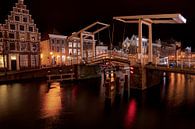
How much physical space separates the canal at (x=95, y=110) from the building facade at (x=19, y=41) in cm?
1148

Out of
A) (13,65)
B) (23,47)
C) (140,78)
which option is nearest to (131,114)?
(140,78)

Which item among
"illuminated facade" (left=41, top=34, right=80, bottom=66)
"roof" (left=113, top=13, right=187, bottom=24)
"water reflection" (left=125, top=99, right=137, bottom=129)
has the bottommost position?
"water reflection" (left=125, top=99, right=137, bottom=129)

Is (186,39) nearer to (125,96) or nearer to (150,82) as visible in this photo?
(150,82)

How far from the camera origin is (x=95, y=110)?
43.8 ft

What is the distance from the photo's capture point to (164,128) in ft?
34.0

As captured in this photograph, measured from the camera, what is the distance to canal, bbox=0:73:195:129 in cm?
1073

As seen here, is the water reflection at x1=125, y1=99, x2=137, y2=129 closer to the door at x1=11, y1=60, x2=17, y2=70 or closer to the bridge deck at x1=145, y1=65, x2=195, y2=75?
the bridge deck at x1=145, y1=65, x2=195, y2=75

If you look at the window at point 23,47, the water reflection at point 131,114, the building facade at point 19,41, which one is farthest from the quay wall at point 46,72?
the water reflection at point 131,114

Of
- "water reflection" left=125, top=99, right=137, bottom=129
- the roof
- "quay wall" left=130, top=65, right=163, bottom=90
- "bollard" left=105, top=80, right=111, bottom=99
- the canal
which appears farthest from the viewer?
"quay wall" left=130, top=65, right=163, bottom=90

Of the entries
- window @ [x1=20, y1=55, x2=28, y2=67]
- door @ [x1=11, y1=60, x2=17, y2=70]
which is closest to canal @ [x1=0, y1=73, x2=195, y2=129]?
door @ [x1=11, y1=60, x2=17, y2=70]

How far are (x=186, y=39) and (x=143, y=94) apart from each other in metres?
21.0

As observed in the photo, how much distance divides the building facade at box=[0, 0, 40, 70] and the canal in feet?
37.7

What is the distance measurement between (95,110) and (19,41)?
2100 centimetres

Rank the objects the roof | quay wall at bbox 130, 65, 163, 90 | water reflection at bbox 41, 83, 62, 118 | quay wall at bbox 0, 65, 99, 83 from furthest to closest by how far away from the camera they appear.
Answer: quay wall at bbox 0, 65, 99, 83
quay wall at bbox 130, 65, 163, 90
the roof
water reflection at bbox 41, 83, 62, 118
